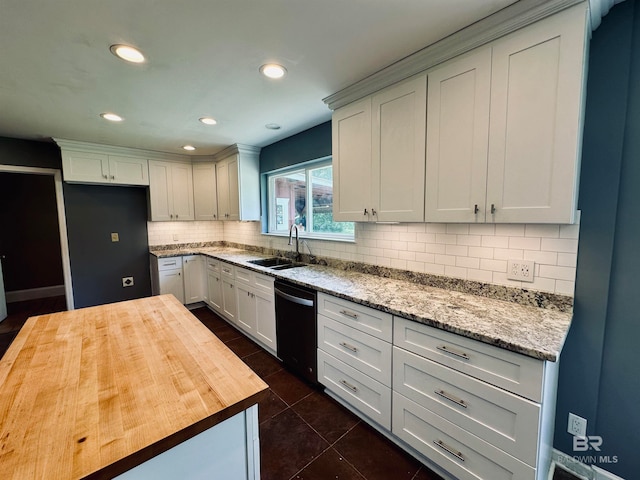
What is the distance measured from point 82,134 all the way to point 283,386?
3.51m

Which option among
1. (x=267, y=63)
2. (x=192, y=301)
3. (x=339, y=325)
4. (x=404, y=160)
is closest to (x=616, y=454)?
(x=339, y=325)

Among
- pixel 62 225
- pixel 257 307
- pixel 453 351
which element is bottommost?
pixel 257 307

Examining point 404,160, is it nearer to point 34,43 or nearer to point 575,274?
point 575,274

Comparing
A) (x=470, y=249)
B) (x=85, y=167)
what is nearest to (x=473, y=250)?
(x=470, y=249)

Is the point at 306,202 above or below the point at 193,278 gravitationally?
above

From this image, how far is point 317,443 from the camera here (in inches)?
68.9

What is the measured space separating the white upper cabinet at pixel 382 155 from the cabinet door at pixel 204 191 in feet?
8.66

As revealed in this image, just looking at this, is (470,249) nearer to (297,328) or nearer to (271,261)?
(297,328)

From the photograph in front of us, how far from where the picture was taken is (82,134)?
10.2ft

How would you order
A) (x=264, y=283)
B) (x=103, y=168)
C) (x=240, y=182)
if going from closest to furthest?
(x=264, y=283) → (x=103, y=168) → (x=240, y=182)

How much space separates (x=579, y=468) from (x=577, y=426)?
232 mm

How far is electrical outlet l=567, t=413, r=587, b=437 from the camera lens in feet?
4.87

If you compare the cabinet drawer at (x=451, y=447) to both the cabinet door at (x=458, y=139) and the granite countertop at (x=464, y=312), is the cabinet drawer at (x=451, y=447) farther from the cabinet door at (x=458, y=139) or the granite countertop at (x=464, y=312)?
the cabinet door at (x=458, y=139)

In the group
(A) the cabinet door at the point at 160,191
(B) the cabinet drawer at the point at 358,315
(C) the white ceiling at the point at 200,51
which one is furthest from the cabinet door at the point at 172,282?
(B) the cabinet drawer at the point at 358,315
